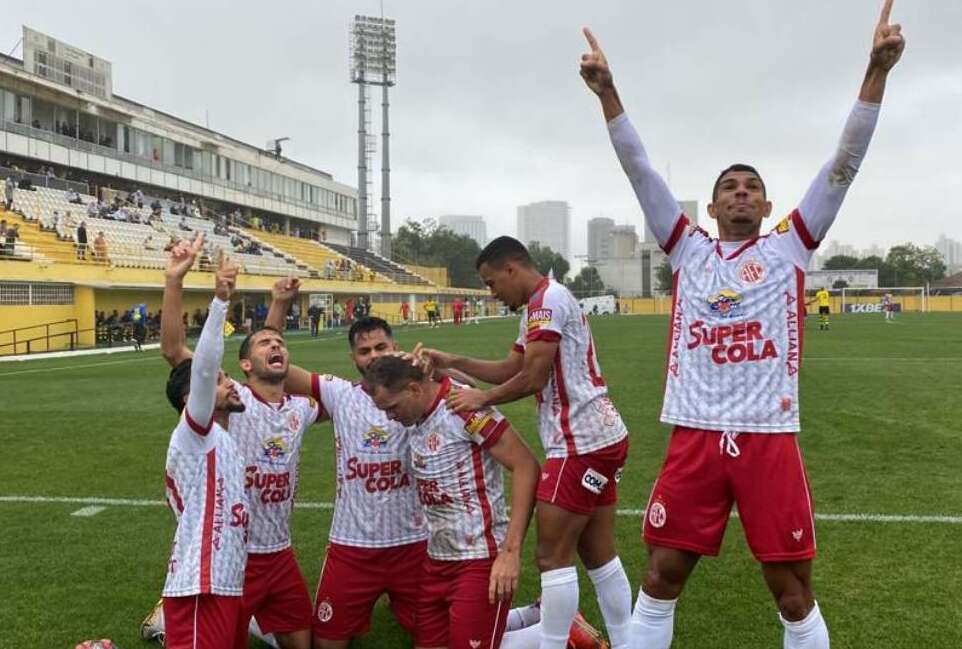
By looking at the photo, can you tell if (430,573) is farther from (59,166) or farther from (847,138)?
(59,166)

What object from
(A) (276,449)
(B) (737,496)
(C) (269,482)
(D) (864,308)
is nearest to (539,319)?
(B) (737,496)

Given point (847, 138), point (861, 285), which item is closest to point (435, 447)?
point (847, 138)

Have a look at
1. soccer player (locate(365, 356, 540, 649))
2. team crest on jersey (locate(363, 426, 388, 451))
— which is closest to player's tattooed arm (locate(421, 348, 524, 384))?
soccer player (locate(365, 356, 540, 649))

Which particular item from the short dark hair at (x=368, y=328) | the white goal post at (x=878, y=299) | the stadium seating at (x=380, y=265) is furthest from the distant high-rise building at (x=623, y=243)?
the short dark hair at (x=368, y=328)

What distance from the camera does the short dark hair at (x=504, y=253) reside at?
12.5ft

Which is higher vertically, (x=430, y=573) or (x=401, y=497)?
(x=401, y=497)

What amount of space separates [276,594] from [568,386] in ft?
6.33

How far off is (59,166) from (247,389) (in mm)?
45178

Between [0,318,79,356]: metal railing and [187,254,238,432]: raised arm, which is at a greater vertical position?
[187,254,238,432]: raised arm

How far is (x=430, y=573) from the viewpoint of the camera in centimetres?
388

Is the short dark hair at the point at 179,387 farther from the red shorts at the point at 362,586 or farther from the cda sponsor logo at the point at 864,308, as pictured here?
the cda sponsor logo at the point at 864,308

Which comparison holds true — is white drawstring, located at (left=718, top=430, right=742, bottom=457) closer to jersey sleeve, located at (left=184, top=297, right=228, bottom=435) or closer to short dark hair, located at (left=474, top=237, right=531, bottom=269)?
short dark hair, located at (left=474, top=237, right=531, bottom=269)

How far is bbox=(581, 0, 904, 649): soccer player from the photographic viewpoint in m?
3.00

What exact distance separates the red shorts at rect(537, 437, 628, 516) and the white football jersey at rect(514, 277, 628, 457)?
0.12ft
